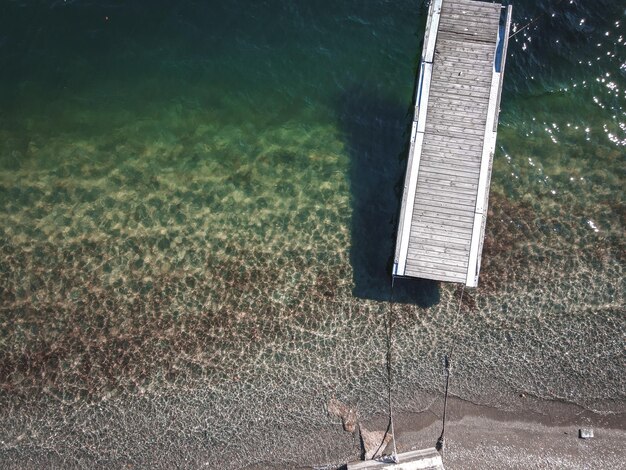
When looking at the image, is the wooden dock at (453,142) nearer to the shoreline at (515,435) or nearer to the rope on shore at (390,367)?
the rope on shore at (390,367)

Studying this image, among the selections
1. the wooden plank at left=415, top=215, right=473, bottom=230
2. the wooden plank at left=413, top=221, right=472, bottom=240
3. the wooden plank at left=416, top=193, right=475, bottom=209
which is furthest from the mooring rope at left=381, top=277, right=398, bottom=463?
the wooden plank at left=416, top=193, right=475, bottom=209

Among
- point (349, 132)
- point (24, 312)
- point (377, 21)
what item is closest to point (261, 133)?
point (349, 132)

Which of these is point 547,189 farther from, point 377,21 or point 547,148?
point 377,21

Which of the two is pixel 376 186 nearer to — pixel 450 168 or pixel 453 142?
pixel 450 168

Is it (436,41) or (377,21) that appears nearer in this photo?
(436,41)

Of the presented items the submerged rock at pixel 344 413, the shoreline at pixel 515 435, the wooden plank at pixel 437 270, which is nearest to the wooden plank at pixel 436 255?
the wooden plank at pixel 437 270

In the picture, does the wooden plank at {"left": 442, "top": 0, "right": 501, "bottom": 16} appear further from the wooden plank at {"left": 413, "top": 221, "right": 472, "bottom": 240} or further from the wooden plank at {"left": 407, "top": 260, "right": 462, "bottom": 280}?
the wooden plank at {"left": 407, "top": 260, "right": 462, "bottom": 280}
